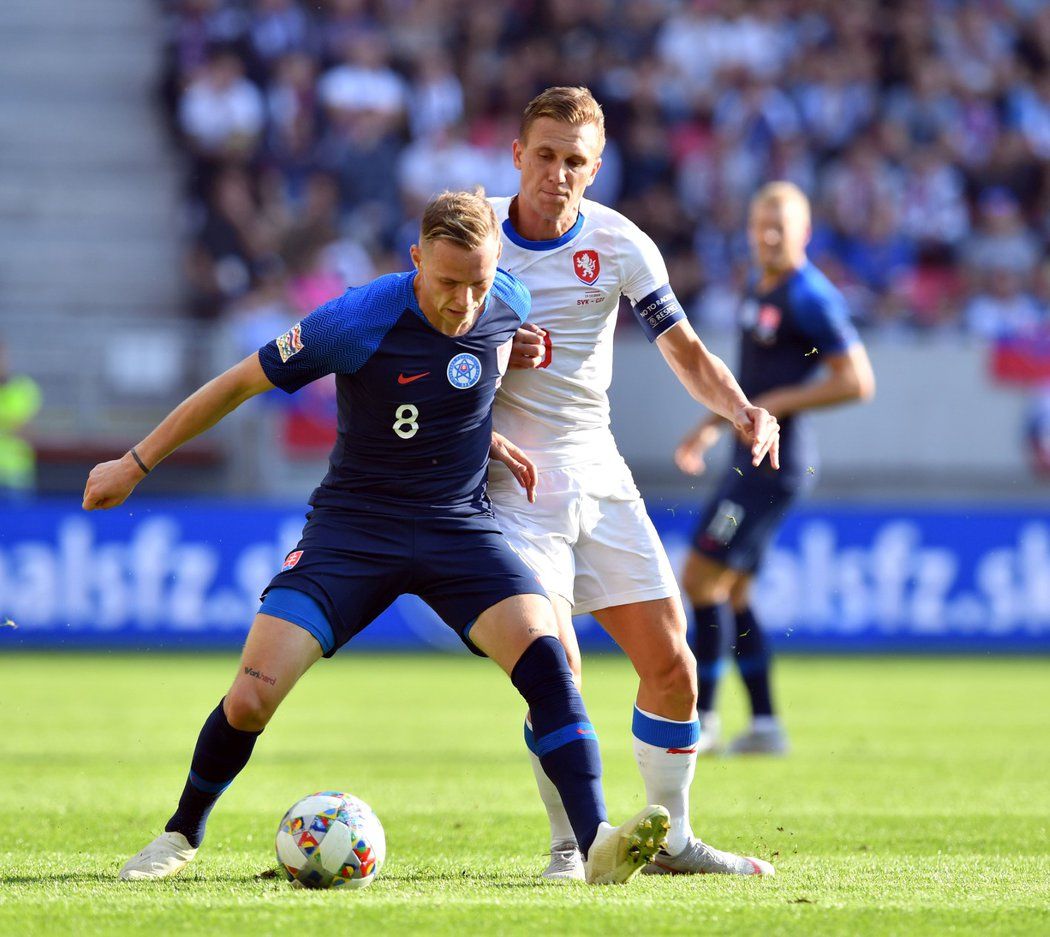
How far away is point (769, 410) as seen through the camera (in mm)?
8859

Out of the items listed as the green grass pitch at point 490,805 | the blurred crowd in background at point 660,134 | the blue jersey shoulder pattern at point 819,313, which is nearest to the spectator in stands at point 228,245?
the blurred crowd in background at point 660,134

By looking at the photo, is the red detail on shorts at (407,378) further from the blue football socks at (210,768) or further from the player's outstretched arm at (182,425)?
the blue football socks at (210,768)

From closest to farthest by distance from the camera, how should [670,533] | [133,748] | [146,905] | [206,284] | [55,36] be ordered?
[146,905] < [133,748] < [670,533] < [206,284] < [55,36]

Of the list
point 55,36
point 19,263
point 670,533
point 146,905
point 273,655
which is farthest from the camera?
point 55,36

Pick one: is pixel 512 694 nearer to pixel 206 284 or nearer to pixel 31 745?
pixel 31 745

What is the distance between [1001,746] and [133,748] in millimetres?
4510

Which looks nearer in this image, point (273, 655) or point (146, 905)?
point (146, 905)

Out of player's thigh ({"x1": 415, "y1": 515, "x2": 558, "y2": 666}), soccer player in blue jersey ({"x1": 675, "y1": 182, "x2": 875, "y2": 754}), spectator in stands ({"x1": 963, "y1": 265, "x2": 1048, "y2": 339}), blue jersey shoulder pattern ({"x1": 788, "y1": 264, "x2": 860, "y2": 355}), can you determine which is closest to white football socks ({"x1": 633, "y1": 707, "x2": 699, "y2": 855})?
player's thigh ({"x1": 415, "y1": 515, "x2": 558, "y2": 666})

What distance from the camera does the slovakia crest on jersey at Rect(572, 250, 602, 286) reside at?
18.4ft

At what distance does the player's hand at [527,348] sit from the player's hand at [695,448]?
2.05 metres

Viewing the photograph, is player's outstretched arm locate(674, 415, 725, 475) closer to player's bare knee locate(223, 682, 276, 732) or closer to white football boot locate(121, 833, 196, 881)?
player's bare knee locate(223, 682, 276, 732)

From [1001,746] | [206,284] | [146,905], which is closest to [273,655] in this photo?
[146,905]

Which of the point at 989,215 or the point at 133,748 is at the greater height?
the point at 989,215

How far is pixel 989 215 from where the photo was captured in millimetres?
18172
